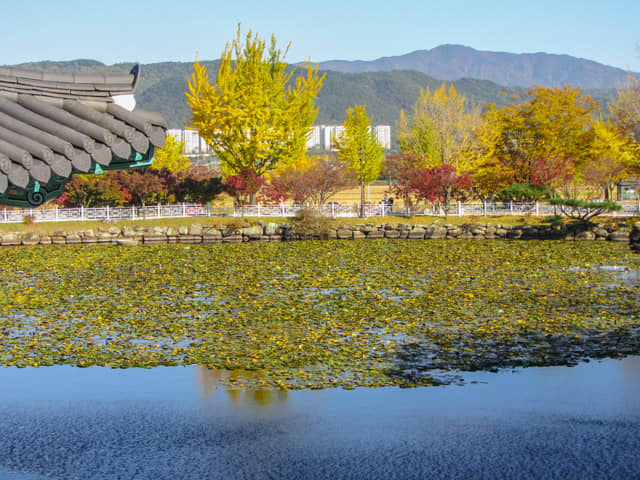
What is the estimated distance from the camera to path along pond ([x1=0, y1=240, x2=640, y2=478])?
8.90 m

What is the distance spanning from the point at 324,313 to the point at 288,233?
72.4 ft

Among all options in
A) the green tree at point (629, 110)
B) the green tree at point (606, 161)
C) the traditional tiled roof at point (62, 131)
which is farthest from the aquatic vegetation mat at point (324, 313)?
the green tree at point (629, 110)

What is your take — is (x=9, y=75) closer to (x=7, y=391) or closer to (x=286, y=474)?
(x=286, y=474)

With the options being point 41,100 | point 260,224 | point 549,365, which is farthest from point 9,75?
point 260,224

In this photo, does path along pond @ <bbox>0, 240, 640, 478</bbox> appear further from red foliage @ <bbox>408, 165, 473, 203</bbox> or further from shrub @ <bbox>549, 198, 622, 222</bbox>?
red foliage @ <bbox>408, 165, 473, 203</bbox>

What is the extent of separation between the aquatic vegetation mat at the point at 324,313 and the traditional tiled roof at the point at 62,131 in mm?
8045

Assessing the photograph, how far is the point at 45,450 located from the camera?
30.2 feet

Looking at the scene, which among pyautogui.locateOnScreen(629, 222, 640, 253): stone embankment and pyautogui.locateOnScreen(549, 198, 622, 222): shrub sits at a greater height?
pyautogui.locateOnScreen(549, 198, 622, 222): shrub

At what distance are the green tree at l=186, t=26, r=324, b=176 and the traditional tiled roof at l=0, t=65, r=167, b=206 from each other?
140 feet

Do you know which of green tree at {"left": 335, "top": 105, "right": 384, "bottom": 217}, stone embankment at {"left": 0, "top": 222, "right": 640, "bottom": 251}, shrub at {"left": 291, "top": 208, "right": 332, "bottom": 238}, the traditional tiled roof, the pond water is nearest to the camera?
the traditional tiled roof

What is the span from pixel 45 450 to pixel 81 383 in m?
3.02

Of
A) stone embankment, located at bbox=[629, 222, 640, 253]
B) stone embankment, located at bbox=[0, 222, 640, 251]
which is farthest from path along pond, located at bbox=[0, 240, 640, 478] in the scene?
stone embankment, located at bbox=[0, 222, 640, 251]

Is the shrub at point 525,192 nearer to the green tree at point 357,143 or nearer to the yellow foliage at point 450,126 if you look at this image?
the yellow foliage at point 450,126

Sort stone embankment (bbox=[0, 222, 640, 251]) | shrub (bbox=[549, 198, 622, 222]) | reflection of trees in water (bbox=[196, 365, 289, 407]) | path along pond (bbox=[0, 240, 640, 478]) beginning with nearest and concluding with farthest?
path along pond (bbox=[0, 240, 640, 478])
reflection of trees in water (bbox=[196, 365, 289, 407])
stone embankment (bbox=[0, 222, 640, 251])
shrub (bbox=[549, 198, 622, 222])
